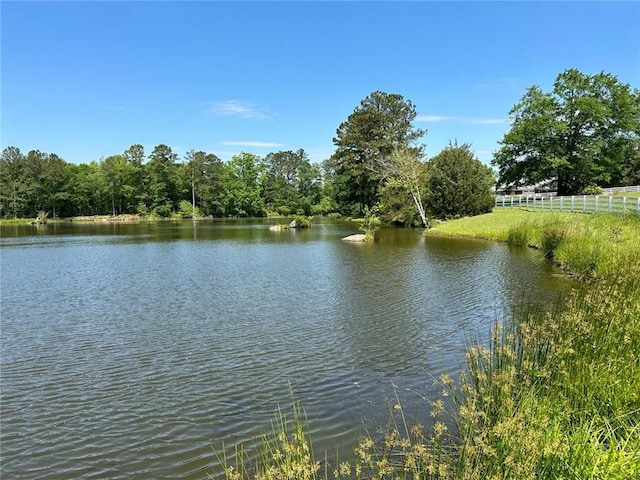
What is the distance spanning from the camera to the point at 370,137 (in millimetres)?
64938

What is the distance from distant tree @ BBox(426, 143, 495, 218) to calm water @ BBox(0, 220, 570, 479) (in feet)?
83.1

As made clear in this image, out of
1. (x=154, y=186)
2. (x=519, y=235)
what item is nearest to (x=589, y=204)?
(x=519, y=235)

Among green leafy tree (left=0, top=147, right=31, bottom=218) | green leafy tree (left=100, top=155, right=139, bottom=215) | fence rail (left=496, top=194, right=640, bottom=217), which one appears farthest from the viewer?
green leafy tree (left=100, top=155, right=139, bottom=215)

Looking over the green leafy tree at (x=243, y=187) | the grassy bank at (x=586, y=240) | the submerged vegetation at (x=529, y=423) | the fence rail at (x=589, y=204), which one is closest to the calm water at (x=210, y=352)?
the submerged vegetation at (x=529, y=423)

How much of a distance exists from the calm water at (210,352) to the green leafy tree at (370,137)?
44.1 meters

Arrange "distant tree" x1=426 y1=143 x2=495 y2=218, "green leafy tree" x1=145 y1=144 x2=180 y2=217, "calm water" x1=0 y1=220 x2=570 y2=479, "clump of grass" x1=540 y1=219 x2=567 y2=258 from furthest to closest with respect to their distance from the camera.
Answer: "green leafy tree" x1=145 y1=144 x2=180 y2=217 → "distant tree" x1=426 y1=143 x2=495 y2=218 → "clump of grass" x1=540 y1=219 x2=567 y2=258 → "calm water" x1=0 y1=220 x2=570 y2=479

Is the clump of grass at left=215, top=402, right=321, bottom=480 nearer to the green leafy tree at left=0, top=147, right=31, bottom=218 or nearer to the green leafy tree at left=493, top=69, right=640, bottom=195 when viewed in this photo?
the green leafy tree at left=493, top=69, right=640, bottom=195

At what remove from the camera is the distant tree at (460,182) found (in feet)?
145

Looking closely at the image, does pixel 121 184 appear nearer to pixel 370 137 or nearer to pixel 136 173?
pixel 136 173

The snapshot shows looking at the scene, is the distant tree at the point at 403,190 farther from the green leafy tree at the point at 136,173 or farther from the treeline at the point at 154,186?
the green leafy tree at the point at 136,173

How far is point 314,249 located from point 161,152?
3232 inches

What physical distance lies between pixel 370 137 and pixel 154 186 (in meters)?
52.6

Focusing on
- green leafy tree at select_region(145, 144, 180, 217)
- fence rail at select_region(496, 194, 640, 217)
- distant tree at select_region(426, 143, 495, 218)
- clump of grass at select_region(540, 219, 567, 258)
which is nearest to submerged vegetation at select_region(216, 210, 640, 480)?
clump of grass at select_region(540, 219, 567, 258)

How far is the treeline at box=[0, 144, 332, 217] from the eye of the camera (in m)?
88.4
